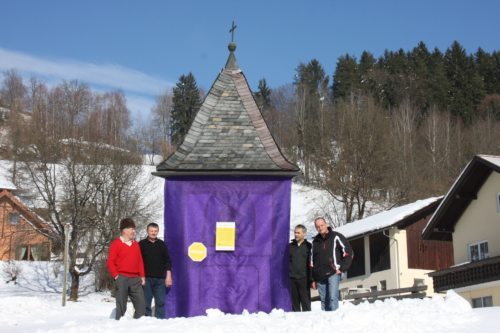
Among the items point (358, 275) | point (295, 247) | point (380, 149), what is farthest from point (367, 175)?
point (295, 247)

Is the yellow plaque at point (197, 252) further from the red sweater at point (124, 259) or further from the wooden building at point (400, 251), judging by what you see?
the wooden building at point (400, 251)

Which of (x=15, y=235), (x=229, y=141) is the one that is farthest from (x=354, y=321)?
(x=15, y=235)

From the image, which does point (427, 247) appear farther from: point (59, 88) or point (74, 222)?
point (59, 88)

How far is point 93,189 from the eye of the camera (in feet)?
141

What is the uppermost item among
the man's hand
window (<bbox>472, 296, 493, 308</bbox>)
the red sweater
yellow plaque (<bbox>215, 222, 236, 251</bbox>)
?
yellow plaque (<bbox>215, 222, 236, 251</bbox>)

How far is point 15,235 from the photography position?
48375 mm

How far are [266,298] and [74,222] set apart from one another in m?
30.7

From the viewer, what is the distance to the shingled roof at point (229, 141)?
13250 mm

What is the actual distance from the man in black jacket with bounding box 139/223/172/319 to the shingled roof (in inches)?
54.2

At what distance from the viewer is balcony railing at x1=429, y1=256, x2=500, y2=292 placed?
1024 inches

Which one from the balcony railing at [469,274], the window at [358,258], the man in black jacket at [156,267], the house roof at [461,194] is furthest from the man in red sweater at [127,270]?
the window at [358,258]

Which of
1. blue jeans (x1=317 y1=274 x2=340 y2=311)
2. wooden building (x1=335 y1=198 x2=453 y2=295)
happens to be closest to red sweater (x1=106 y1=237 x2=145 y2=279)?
blue jeans (x1=317 y1=274 x2=340 y2=311)

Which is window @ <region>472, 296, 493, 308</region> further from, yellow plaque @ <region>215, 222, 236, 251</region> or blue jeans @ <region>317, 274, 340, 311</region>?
yellow plaque @ <region>215, 222, 236, 251</region>

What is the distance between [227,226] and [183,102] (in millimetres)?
77485
